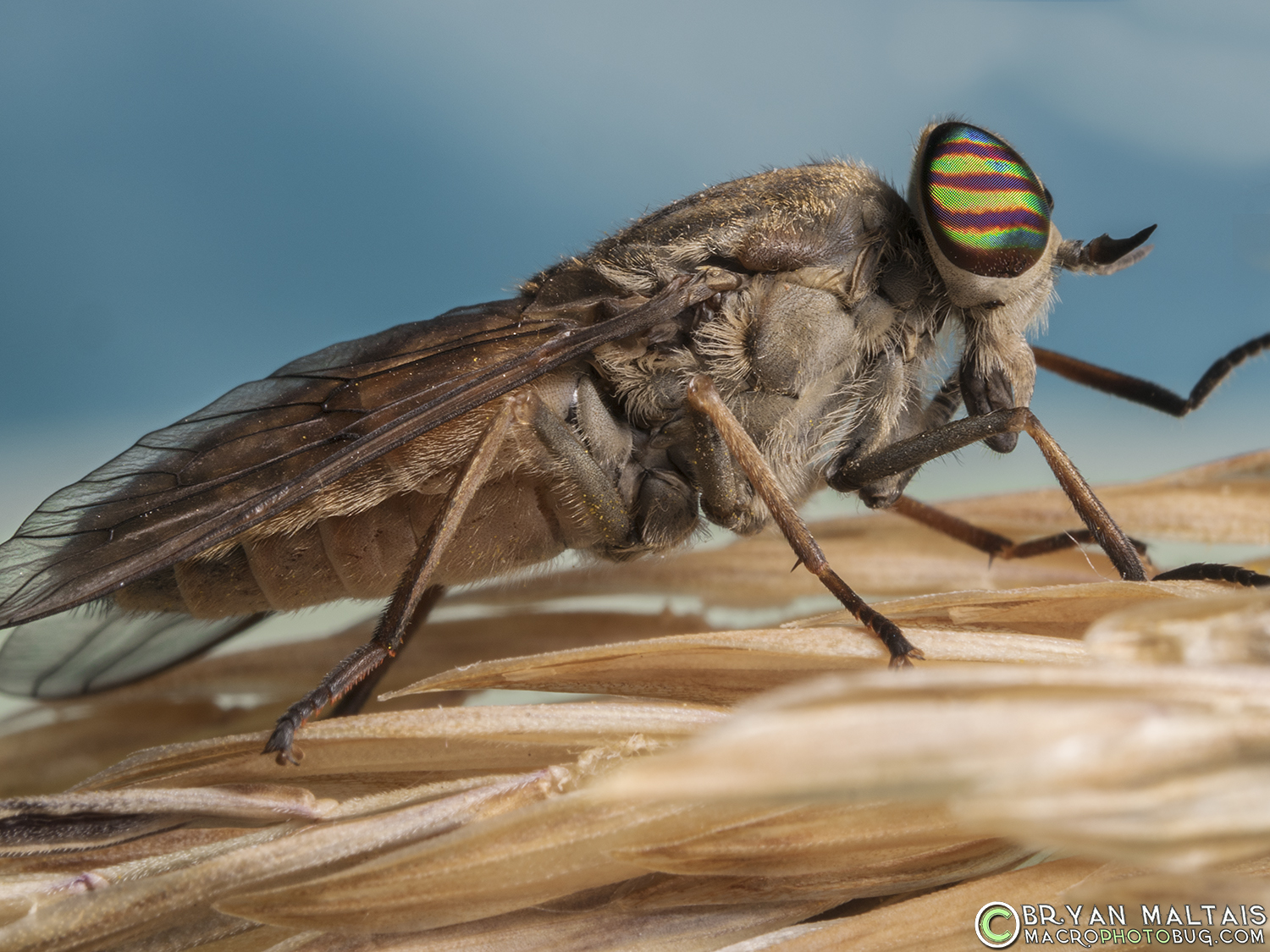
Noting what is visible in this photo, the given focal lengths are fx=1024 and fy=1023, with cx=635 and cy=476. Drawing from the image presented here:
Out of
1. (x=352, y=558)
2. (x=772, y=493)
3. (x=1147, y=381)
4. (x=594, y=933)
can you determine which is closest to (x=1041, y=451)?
(x=772, y=493)

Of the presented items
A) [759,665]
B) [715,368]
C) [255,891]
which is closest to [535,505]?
[715,368]

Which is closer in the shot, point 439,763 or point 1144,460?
point 439,763

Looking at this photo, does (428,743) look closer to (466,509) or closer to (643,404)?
(466,509)

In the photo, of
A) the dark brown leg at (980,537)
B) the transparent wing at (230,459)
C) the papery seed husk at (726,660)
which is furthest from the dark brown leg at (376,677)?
the dark brown leg at (980,537)

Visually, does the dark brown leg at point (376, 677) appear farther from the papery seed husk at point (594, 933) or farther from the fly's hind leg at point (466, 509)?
the papery seed husk at point (594, 933)

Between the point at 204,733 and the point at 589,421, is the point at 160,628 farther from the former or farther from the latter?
the point at 589,421

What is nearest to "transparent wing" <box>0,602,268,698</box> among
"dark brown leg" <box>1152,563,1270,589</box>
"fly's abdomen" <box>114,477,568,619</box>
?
"fly's abdomen" <box>114,477,568,619</box>
